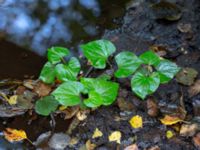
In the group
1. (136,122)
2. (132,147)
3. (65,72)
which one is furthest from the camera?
(65,72)

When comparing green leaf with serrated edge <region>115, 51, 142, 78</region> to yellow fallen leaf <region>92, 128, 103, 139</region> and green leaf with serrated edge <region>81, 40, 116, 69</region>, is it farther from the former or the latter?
yellow fallen leaf <region>92, 128, 103, 139</region>

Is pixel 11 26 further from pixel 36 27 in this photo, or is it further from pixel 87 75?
pixel 87 75

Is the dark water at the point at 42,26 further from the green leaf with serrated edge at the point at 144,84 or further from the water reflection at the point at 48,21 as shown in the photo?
the green leaf with serrated edge at the point at 144,84

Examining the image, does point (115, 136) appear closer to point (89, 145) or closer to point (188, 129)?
point (89, 145)

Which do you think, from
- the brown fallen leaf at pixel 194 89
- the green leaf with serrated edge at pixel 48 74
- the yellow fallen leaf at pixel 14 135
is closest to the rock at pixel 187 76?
the brown fallen leaf at pixel 194 89

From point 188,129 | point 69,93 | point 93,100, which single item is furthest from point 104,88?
point 188,129
